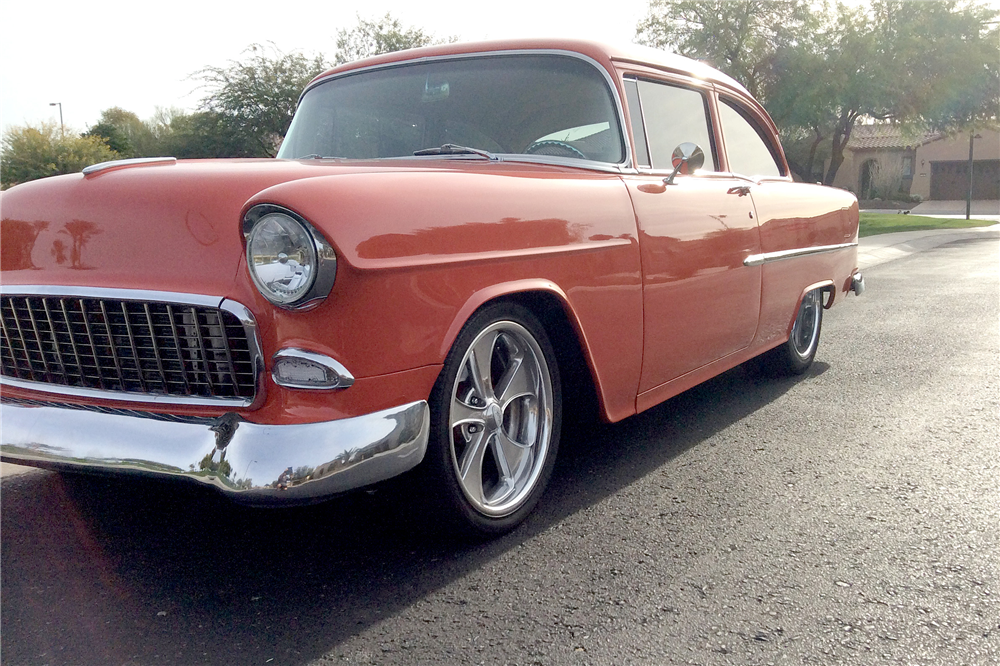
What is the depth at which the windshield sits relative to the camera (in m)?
3.43

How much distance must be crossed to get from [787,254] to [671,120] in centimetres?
105

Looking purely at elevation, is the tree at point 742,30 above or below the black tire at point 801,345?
above

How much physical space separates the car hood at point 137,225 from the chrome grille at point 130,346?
68 mm

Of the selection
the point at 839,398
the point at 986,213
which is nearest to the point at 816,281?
the point at 839,398

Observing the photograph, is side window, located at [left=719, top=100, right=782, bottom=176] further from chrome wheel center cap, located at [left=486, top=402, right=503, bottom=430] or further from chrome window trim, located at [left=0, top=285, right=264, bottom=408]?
chrome window trim, located at [left=0, top=285, right=264, bottom=408]

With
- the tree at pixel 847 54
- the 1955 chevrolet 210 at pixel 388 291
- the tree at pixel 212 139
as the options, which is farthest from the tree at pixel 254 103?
the 1955 chevrolet 210 at pixel 388 291

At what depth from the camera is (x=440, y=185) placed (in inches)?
100

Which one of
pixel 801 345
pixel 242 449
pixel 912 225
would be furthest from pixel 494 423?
pixel 912 225

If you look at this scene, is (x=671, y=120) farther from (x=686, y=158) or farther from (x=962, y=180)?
(x=962, y=180)

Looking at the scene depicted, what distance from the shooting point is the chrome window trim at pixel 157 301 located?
2.20 m

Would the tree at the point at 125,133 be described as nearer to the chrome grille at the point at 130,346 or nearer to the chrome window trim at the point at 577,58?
the chrome window trim at the point at 577,58

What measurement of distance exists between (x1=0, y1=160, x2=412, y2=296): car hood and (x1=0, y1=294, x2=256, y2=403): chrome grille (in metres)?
0.07

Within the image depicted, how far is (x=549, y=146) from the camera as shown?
134 inches

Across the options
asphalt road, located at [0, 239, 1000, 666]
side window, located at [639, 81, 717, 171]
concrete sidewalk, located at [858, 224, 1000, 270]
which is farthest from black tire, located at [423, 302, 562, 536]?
concrete sidewalk, located at [858, 224, 1000, 270]
